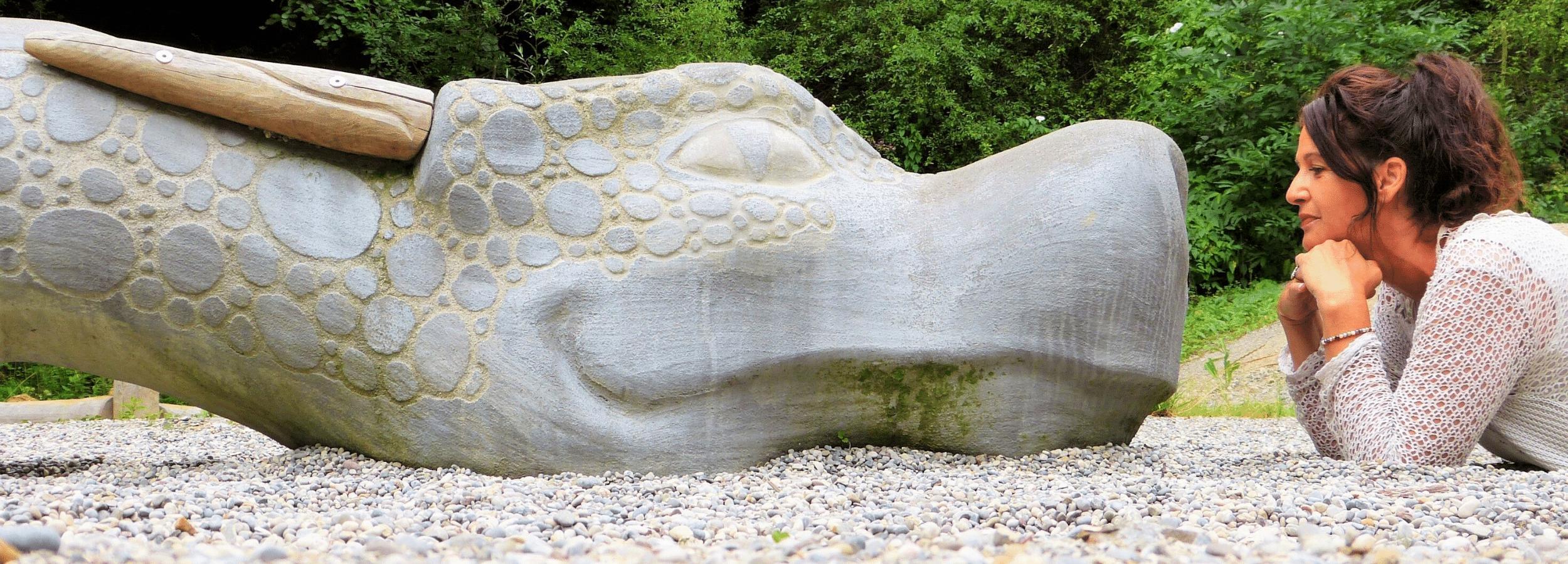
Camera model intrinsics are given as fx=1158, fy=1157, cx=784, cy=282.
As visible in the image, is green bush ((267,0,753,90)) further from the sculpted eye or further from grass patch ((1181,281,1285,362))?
the sculpted eye

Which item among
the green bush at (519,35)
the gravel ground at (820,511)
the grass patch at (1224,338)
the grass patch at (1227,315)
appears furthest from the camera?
the grass patch at (1227,315)

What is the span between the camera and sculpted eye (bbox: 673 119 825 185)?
8.66ft

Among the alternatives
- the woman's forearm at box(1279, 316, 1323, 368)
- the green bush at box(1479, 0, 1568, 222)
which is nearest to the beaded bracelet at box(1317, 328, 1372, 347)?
the woman's forearm at box(1279, 316, 1323, 368)

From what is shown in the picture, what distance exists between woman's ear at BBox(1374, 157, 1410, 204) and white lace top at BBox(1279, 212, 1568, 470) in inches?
5.6

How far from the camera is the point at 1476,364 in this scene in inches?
96.2

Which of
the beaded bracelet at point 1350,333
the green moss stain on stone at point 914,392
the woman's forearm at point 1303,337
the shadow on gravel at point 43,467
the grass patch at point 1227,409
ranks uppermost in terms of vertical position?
the beaded bracelet at point 1350,333

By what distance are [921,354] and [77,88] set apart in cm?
190

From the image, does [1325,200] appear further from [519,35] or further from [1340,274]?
[519,35]

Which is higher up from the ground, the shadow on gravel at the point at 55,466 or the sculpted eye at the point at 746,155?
the sculpted eye at the point at 746,155

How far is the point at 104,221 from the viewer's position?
2395mm

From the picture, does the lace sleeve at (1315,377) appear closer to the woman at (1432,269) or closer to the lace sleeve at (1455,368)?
the woman at (1432,269)

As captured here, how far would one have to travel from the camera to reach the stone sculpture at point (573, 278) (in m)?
2.44


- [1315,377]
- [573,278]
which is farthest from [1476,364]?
[573,278]

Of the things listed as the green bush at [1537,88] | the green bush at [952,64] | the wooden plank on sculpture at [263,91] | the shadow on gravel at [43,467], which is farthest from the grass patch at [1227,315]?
the shadow on gravel at [43,467]
